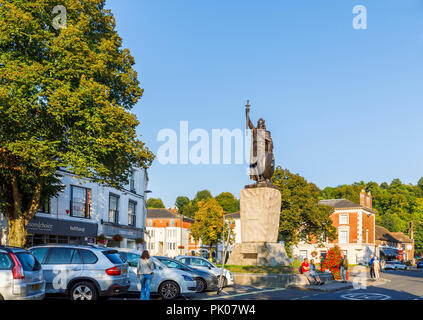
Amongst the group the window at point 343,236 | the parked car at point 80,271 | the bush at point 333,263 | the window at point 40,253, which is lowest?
the window at point 343,236

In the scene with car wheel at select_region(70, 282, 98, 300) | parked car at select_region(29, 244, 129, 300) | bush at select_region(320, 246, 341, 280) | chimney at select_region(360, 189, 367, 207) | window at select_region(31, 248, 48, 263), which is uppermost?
chimney at select_region(360, 189, 367, 207)

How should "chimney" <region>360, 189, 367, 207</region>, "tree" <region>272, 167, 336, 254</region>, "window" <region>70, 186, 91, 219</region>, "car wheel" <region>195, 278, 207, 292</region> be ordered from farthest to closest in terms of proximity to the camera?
"chimney" <region>360, 189, 367, 207</region> < "tree" <region>272, 167, 336, 254</region> < "window" <region>70, 186, 91, 219</region> < "car wheel" <region>195, 278, 207, 292</region>

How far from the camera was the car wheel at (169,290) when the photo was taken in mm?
16250

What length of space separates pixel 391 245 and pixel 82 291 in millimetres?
94865

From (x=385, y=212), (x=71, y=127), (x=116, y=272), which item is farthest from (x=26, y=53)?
(x=385, y=212)

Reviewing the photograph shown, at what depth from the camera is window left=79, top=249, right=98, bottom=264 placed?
13859 millimetres

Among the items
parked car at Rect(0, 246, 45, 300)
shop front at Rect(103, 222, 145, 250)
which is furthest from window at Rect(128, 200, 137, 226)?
parked car at Rect(0, 246, 45, 300)

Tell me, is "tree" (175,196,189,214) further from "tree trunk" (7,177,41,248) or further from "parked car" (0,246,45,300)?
"parked car" (0,246,45,300)

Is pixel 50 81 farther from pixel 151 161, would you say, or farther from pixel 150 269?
pixel 150 269

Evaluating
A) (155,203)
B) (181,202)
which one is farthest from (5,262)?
(181,202)

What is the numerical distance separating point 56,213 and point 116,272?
58.7 feet

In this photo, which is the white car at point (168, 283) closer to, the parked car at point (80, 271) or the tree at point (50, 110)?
the parked car at point (80, 271)

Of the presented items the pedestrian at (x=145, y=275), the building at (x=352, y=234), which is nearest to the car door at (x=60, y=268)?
the pedestrian at (x=145, y=275)

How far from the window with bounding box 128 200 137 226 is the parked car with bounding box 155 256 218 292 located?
23965 millimetres
